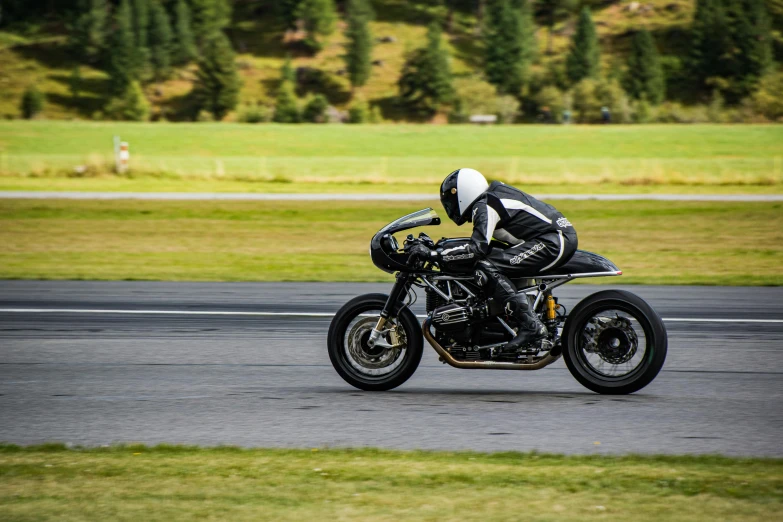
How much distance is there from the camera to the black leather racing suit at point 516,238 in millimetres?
7141

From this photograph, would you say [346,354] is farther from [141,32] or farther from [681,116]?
[141,32]

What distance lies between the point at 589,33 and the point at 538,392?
133 m

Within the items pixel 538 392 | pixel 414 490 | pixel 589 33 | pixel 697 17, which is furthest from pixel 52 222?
pixel 697 17

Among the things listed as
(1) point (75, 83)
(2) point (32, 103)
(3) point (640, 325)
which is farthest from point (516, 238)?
(1) point (75, 83)

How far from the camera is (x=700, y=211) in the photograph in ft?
81.5

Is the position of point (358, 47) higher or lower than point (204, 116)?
higher

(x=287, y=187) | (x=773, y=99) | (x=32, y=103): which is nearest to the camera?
(x=287, y=187)

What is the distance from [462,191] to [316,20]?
149 metres

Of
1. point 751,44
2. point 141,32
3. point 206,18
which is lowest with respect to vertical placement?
point 751,44

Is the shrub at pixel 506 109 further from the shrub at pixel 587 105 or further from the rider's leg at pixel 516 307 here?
the rider's leg at pixel 516 307

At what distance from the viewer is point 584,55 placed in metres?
132

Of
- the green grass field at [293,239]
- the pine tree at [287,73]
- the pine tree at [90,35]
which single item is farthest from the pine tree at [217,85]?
the green grass field at [293,239]

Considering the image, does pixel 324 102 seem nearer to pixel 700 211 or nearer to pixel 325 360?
pixel 700 211

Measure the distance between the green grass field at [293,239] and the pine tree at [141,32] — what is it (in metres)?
117
